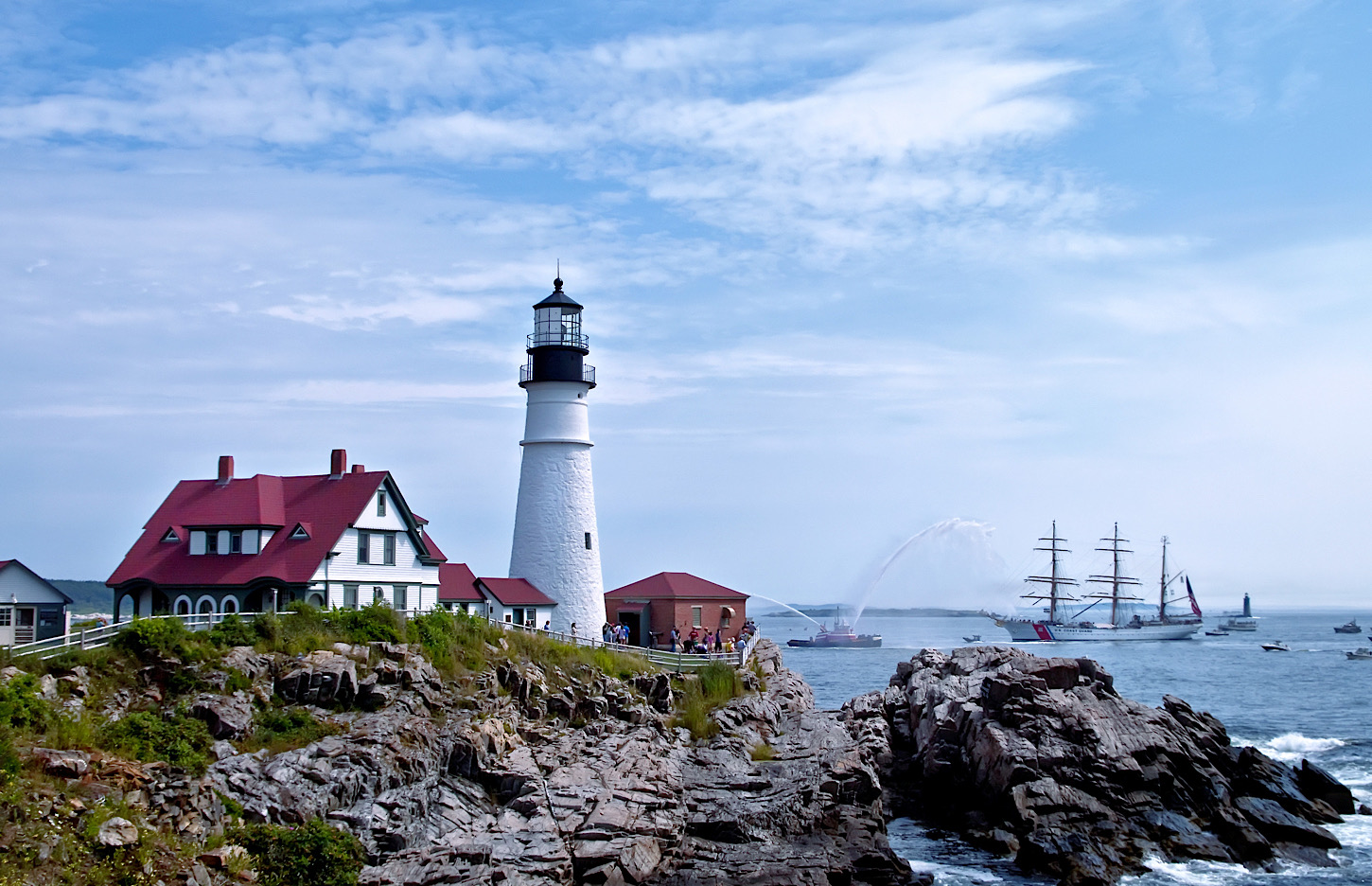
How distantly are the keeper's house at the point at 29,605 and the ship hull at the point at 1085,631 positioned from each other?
119561mm

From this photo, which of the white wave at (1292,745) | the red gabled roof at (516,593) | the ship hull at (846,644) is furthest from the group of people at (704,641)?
the ship hull at (846,644)

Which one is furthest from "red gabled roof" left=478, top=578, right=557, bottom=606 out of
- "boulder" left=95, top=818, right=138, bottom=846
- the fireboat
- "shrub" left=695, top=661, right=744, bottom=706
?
the fireboat

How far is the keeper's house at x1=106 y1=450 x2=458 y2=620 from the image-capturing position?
3481 centimetres

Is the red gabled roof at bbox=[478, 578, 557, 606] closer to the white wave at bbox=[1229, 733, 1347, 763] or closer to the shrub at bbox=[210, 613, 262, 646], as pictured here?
the shrub at bbox=[210, 613, 262, 646]

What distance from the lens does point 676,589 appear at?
152 ft

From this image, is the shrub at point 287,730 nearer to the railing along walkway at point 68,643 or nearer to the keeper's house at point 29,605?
the railing along walkway at point 68,643

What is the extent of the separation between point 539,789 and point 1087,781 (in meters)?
15.5

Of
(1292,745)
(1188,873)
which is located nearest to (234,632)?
(1188,873)

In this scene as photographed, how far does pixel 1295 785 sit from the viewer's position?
3534 centimetres

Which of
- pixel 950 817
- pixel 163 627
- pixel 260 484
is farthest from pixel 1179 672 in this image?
pixel 163 627

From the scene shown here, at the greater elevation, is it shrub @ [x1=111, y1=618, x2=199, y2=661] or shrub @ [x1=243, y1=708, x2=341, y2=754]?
shrub @ [x1=111, y1=618, x2=199, y2=661]

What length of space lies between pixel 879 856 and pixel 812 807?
2.53 metres

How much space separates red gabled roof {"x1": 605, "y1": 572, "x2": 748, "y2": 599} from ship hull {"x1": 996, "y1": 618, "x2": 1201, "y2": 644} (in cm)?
9627

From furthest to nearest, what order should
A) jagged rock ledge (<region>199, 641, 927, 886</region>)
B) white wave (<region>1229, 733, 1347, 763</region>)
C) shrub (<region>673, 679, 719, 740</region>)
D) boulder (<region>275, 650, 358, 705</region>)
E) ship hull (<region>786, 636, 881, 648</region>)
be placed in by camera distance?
ship hull (<region>786, 636, 881, 648</region>), white wave (<region>1229, 733, 1347, 763</region>), shrub (<region>673, 679, 719, 740</region>), boulder (<region>275, 650, 358, 705</region>), jagged rock ledge (<region>199, 641, 927, 886</region>)
